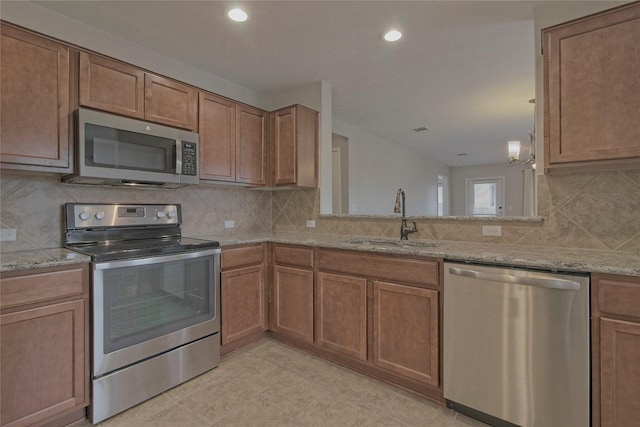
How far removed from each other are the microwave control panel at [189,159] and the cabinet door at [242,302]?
0.86 metres

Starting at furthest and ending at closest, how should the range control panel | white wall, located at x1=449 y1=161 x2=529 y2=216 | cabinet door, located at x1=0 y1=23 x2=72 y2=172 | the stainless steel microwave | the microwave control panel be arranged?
white wall, located at x1=449 y1=161 x2=529 y2=216 → the microwave control panel → the range control panel → the stainless steel microwave → cabinet door, located at x1=0 y1=23 x2=72 y2=172

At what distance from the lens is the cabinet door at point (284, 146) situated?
3.01 m

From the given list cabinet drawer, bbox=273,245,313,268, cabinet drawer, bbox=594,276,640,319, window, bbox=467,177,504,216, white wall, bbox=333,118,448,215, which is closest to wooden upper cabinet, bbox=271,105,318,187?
cabinet drawer, bbox=273,245,313,268

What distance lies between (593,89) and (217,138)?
264 cm

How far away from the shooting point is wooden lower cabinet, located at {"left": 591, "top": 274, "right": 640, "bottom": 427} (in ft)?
4.31

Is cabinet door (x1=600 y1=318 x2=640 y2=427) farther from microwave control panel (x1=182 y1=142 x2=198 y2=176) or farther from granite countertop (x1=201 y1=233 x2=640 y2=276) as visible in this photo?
microwave control panel (x1=182 y1=142 x2=198 y2=176)

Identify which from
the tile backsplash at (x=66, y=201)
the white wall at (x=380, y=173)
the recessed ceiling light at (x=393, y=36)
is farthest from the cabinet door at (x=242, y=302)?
the white wall at (x=380, y=173)

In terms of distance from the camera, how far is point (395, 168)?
623cm

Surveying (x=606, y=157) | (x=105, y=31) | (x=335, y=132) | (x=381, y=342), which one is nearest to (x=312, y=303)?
(x=381, y=342)

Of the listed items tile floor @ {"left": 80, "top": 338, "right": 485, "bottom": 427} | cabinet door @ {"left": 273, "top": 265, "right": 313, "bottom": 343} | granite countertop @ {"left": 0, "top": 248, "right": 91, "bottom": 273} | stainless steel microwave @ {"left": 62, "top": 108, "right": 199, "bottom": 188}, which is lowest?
tile floor @ {"left": 80, "top": 338, "right": 485, "bottom": 427}

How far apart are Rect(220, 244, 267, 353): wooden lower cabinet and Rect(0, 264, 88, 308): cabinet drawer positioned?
Answer: 933 mm

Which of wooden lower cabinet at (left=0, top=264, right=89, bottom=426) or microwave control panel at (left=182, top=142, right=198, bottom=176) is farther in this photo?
microwave control panel at (left=182, top=142, right=198, bottom=176)

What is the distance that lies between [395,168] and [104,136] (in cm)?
519

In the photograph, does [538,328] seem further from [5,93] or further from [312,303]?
[5,93]
